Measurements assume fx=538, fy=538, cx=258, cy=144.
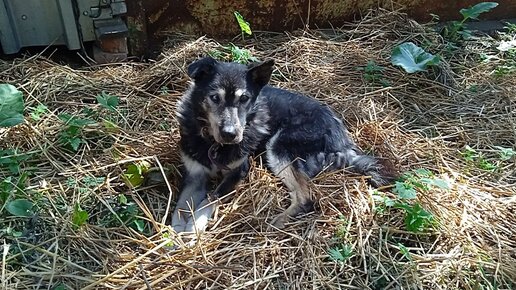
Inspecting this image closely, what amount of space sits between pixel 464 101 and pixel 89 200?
298 centimetres

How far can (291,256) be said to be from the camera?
2.88m

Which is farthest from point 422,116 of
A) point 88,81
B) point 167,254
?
point 88,81

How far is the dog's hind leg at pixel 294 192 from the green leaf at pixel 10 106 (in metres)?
1.57

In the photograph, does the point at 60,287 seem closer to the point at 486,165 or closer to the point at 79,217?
the point at 79,217

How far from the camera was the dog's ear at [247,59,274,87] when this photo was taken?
3.18 metres

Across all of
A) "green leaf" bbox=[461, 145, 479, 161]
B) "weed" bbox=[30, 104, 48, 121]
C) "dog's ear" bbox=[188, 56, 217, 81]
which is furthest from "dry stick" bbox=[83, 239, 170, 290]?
"green leaf" bbox=[461, 145, 479, 161]

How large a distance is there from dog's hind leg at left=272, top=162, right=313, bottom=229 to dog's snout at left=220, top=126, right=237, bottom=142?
458mm

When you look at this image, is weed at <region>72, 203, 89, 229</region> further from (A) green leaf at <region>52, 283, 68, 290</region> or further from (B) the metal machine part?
(B) the metal machine part

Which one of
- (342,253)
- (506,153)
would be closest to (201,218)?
(342,253)

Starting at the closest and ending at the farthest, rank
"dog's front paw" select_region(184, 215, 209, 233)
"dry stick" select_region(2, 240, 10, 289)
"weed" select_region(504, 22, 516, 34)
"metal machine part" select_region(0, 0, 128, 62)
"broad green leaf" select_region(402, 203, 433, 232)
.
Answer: "dry stick" select_region(2, 240, 10, 289)
"broad green leaf" select_region(402, 203, 433, 232)
"dog's front paw" select_region(184, 215, 209, 233)
"metal machine part" select_region(0, 0, 128, 62)
"weed" select_region(504, 22, 516, 34)

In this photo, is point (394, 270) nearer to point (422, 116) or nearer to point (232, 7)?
point (422, 116)

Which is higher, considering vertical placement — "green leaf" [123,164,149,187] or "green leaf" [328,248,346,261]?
"green leaf" [123,164,149,187]

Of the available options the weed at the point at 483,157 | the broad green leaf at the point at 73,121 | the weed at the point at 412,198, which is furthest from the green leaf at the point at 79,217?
the weed at the point at 483,157

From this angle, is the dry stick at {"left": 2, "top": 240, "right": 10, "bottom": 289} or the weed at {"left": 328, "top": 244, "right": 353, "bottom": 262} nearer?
the dry stick at {"left": 2, "top": 240, "right": 10, "bottom": 289}
